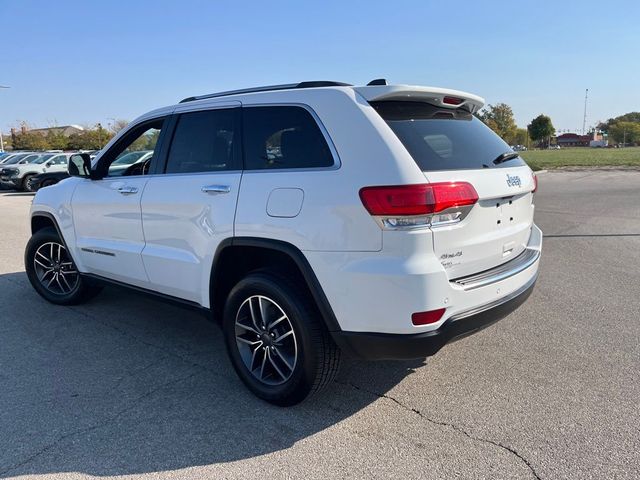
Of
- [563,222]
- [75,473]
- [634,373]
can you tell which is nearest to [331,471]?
[75,473]

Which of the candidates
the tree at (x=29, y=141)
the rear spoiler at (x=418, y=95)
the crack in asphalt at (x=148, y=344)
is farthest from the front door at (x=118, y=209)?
the tree at (x=29, y=141)

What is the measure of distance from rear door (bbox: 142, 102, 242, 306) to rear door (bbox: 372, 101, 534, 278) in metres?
1.12

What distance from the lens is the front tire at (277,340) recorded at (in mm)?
2984

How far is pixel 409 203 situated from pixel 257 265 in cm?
131

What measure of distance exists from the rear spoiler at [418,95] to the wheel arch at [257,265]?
997 millimetres

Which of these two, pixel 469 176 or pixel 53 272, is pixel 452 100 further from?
pixel 53 272

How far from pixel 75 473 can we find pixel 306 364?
1.32m

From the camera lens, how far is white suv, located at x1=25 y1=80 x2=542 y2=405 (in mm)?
2658

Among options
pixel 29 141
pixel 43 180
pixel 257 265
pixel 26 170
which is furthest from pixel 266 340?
pixel 29 141

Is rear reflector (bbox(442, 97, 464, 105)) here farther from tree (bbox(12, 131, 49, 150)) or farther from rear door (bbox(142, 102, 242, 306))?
tree (bbox(12, 131, 49, 150))

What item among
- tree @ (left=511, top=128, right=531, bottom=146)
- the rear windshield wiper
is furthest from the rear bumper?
tree @ (left=511, top=128, right=531, bottom=146)

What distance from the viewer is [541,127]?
103188 mm

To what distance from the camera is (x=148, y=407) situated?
3.23m

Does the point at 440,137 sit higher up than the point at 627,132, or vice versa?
the point at 627,132
